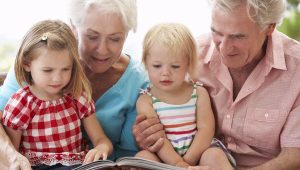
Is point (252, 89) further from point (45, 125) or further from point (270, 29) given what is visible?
point (45, 125)

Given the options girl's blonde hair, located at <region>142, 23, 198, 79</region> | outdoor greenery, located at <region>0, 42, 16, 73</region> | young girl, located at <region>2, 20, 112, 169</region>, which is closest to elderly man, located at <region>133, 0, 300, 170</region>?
girl's blonde hair, located at <region>142, 23, 198, 79</region>

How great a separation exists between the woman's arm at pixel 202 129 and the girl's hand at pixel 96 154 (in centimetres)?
32

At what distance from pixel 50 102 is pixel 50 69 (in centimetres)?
13

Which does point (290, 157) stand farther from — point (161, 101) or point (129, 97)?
point (129, 97)

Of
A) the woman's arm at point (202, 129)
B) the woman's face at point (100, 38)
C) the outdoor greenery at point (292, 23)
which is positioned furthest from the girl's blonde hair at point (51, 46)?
the outdoor greenery at point (292, 23)

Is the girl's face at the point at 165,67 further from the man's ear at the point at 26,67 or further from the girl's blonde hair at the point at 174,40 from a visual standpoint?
the man's ear at the point at 26,67

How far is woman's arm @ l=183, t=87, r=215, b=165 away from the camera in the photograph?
77.5 inches

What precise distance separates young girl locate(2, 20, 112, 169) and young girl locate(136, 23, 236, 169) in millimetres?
237

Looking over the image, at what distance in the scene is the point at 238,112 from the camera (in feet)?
6.75

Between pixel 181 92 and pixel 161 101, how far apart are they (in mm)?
90

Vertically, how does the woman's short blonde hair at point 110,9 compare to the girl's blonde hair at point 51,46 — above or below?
above

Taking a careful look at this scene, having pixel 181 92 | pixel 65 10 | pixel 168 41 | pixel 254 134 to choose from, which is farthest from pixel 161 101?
pixel 65 10

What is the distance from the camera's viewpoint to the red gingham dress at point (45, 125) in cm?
184

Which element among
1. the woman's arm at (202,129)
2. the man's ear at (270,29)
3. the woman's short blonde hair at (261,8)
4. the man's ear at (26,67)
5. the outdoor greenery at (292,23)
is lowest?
the woman's arm at (202,129)
